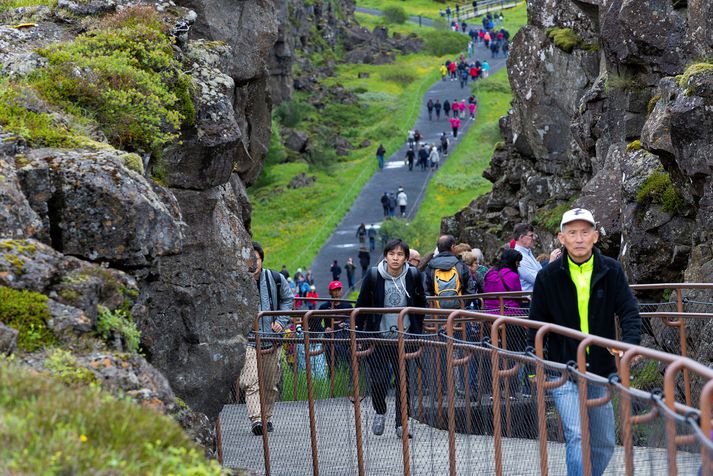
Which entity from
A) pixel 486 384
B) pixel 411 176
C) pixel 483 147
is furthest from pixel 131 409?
pixel 483 147

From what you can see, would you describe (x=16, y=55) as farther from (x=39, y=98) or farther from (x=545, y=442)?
(x=545, y=442)

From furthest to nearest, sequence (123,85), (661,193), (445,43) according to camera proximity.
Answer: (445,43)
(661,193)
(123,85)

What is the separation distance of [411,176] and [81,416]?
67.6 metres

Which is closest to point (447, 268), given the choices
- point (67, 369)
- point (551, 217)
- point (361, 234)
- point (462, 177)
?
point (67, 369)

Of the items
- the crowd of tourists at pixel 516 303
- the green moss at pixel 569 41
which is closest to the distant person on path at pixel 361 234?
the green moss at pixel 569 41

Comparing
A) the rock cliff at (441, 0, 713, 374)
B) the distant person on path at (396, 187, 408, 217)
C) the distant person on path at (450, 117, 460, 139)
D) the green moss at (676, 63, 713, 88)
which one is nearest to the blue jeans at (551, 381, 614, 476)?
the rock cliff at (441, 0, 713, 374)

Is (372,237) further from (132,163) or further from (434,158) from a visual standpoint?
(132,163)

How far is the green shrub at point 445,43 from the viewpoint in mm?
127562

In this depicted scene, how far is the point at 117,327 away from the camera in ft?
29.9

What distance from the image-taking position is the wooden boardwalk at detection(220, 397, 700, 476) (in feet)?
31.9

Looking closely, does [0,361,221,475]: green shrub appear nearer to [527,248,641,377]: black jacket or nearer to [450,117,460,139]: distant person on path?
[527,248,641,377]: black jacket

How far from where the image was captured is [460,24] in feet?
463

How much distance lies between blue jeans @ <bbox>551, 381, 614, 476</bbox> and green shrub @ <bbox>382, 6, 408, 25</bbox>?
140 metres

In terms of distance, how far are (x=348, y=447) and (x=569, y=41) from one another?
26432mm
